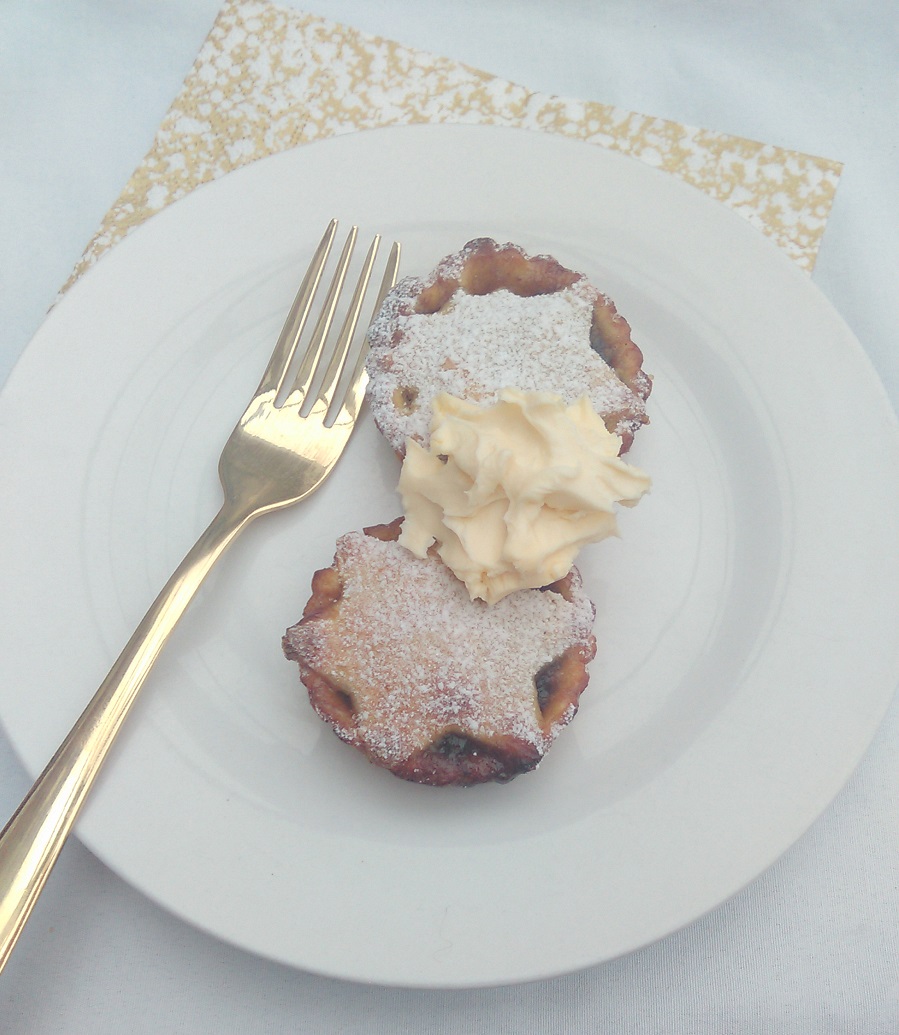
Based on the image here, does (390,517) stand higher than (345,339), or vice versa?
(345,339)

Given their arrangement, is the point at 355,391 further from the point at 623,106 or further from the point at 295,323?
the point at 623,106

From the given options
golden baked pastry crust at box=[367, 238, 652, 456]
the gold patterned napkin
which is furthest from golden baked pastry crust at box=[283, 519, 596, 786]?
the gold patterned napkin

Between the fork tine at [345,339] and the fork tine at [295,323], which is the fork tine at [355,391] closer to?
the fork tine at [345,339]

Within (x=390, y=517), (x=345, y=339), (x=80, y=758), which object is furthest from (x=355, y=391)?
(x=80, y=758)

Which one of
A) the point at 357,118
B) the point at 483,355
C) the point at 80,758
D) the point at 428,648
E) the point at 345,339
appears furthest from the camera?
the point at 357,118

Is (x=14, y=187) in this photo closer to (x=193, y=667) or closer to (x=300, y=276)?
(x=300, y=276)

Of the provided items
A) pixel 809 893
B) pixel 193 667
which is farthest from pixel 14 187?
pixel 809 893

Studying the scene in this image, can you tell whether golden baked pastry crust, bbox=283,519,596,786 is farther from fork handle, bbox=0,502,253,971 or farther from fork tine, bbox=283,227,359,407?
fork tine, bbox=283,227,359,407
